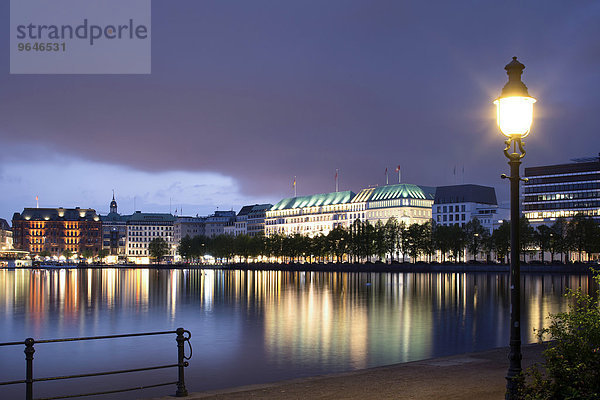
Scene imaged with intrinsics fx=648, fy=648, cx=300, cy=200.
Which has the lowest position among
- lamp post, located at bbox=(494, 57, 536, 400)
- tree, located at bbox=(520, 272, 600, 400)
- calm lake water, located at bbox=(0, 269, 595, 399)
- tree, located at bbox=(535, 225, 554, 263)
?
calm lake water, located at bbox=(0, 269, 595, 399)

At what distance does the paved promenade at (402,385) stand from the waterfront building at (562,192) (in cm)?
17233

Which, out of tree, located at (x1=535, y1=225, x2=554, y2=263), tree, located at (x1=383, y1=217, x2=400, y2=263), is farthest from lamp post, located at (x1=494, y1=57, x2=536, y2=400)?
tree, located at (x1=383, y1=217, x2=400, y2=263)

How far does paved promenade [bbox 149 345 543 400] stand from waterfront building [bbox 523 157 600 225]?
172 m

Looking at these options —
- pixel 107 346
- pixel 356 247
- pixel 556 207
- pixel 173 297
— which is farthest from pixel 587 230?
pixel 107 346

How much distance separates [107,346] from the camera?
3472 centimetres

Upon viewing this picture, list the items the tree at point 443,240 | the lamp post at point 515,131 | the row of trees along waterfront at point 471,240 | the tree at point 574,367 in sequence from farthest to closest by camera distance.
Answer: the tree at point 443,240
the row of trees along waterfront at point 471,240
the lamp post at point 515,131
the tree at point 574,367

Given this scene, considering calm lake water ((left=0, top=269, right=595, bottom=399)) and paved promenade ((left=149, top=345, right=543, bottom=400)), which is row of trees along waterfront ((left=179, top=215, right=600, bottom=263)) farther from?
paved promenade ((left=149, top=345, right=543, bottom=400))

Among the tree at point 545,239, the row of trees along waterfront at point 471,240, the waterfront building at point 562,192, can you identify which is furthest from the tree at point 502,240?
the waterfront building at point 562,192

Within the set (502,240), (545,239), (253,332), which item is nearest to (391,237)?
(502,240)

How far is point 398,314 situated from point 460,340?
14.3 meters

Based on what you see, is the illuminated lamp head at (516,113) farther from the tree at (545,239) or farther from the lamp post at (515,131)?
the tree at (545,239)

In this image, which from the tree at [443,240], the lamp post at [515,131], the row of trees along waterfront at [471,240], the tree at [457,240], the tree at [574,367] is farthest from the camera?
the tree at [443,240]

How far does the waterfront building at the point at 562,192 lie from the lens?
17738 cm

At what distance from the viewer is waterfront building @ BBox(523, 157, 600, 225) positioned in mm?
177375
